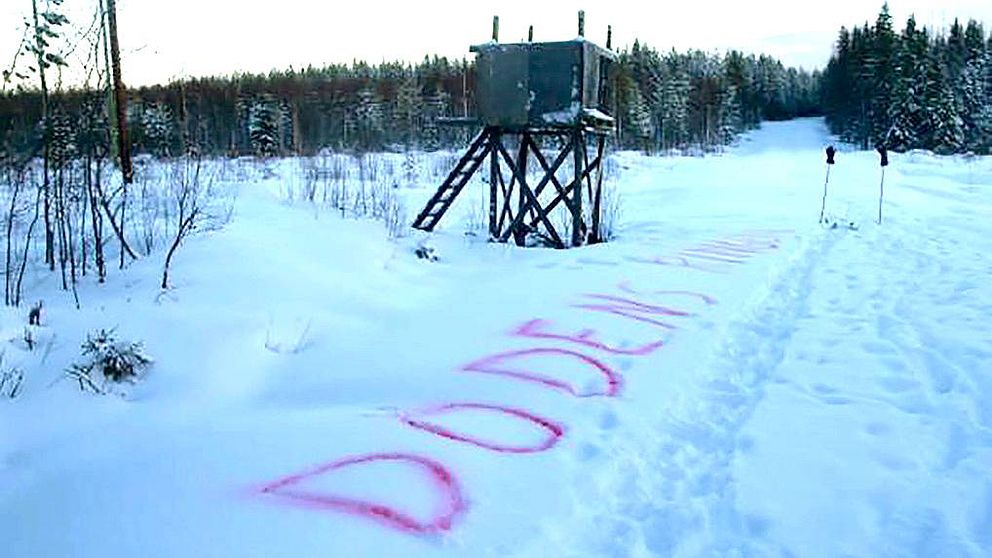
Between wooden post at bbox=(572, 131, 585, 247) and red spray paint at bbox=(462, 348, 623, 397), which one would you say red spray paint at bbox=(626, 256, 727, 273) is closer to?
wooden post at bbox=(572, 131, 585, 247)

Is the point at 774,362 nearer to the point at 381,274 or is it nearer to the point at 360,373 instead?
the point at 360,373

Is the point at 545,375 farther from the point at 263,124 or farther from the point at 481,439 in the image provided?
the point at 263,124

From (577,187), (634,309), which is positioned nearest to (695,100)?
(577,187)

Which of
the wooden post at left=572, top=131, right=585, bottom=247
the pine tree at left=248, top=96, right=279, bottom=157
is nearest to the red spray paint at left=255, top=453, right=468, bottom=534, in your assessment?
the wooden post at left=572, top=131, right=585, bottom=247

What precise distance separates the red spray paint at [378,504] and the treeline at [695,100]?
45638mm

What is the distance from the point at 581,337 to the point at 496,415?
173 cm

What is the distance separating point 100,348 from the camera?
411 cm

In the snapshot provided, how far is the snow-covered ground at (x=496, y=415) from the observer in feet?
9.49

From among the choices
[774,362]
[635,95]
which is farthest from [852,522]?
[635,95]

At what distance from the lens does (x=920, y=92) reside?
44.7m

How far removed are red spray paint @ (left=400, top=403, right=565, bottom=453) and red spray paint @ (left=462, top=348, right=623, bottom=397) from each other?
495 mm

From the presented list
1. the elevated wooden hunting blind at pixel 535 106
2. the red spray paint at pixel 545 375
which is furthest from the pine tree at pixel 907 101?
the red spray paint at pixel 545 375

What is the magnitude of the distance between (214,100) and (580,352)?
63361 millimetres

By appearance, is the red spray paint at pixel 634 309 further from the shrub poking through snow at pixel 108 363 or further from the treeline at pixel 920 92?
the treeline at pixel 920 92
